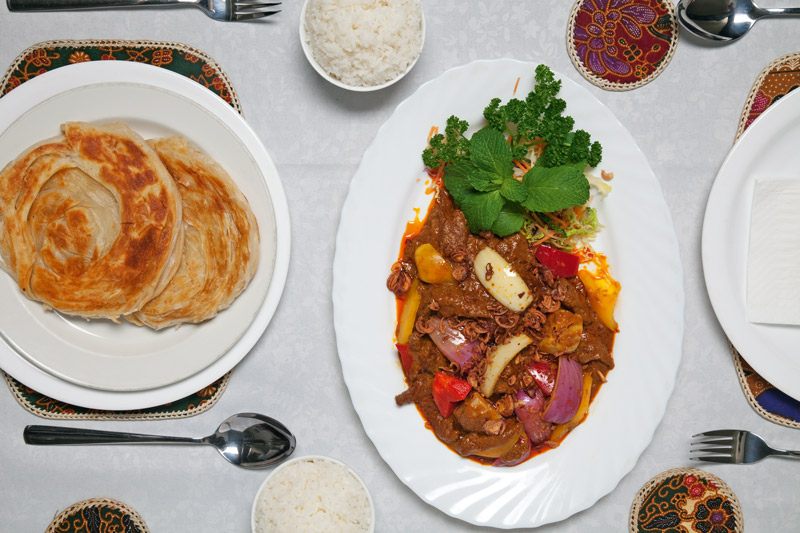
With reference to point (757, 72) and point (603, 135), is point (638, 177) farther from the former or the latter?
point (757, 72)

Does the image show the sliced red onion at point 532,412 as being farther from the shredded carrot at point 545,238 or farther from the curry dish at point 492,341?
the shredded carrot at point 545,238

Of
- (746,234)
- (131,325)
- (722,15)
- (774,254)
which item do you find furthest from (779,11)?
(131,325)

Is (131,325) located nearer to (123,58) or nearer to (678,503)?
(123,58)

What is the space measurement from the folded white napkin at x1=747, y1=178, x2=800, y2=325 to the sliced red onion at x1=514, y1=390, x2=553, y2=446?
135cm

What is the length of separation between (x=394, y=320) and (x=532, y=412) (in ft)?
3.05

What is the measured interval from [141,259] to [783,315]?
3569 mm

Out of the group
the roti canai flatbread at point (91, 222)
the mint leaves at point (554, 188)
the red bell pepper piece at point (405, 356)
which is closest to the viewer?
the roti canai flatbread at point (91, 222)

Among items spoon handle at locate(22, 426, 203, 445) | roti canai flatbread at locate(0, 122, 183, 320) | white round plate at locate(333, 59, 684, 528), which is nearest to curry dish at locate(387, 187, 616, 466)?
white round plate at locate(333, 59, 684, 528)

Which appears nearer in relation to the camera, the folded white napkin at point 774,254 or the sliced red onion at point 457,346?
the sliced red onion at point 457,346

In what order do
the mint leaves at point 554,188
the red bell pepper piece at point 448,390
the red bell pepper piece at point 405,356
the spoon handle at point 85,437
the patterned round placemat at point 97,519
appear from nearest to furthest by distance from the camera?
the mint leaves at point 554,188
the red bell pepper piece at point 448,390
the red bell pepper piece at point 405,356
the spoon handle at point 85,437
the patterned round placemat at point 97,519

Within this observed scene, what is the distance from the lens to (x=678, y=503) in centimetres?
338

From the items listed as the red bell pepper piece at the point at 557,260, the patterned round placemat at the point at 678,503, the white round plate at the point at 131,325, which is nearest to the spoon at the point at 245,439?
the white round plate at the point at 131,325

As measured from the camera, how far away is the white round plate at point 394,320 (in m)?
3.07

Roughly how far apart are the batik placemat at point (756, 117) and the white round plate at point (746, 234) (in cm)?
16
